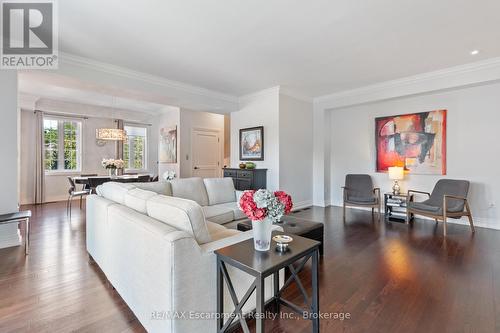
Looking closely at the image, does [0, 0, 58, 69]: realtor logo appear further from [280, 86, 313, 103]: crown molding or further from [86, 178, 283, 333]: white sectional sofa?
[280, 86, 313, 103]: crown molding

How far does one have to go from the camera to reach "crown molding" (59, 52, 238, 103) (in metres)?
3.56

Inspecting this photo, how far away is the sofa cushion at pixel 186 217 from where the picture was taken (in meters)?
1.52

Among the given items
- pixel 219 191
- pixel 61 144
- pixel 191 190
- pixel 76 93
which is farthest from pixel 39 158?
pixel 219 191

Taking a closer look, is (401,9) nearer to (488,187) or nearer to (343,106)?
(343,106)

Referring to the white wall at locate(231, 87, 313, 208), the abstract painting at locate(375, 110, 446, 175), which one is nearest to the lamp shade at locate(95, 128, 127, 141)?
the white wall at locate(231, 87, 313, 208)

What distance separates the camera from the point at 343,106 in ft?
18.4

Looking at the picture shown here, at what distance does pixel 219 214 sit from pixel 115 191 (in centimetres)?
134

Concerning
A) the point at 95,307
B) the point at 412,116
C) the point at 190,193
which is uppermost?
the point at 412,116

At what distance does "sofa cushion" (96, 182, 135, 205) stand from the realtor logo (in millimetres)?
1964

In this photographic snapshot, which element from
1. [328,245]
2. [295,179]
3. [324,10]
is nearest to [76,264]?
[328,245]

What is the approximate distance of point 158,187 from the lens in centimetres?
338

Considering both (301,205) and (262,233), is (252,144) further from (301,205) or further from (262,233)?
(262,233)

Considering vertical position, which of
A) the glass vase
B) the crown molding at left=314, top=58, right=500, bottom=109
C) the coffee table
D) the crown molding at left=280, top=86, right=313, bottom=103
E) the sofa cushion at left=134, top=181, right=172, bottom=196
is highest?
the crown molding at left=280, top=86, right=313, bottom=103

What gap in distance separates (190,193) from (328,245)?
2177 millimetres
